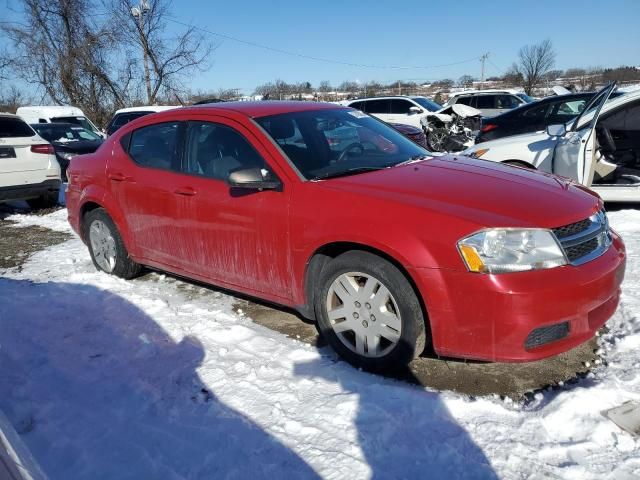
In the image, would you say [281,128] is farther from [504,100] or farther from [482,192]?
[504,100]

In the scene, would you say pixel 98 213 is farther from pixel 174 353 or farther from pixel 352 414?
pixel 352 414

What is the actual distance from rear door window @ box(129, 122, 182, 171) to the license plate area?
4.78 metres

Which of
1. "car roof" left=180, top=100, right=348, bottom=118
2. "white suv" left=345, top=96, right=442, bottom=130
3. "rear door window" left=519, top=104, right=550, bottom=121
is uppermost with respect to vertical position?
"white suv" left=345, top=96, right=442, bottom=130

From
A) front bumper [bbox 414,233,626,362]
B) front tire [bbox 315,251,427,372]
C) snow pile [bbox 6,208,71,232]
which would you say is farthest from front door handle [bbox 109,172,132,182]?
snow pile [bbox 6,208,71,232]

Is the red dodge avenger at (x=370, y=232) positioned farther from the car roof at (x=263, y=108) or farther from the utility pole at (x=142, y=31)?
the utility pole at (x=142, y=31)

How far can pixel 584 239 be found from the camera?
2.82 meters

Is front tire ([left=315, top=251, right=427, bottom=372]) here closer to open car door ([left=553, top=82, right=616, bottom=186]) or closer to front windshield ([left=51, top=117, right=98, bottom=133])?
open car door ([left=553, top=82, right=616, bottom=186])

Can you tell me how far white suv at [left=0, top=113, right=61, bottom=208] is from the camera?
8.09 m

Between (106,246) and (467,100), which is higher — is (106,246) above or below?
below

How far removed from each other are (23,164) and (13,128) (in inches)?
26.6

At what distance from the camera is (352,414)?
8.75 feet

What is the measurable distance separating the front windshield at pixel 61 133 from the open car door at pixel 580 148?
11.4 m

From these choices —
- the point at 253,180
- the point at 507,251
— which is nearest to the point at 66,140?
the point at 253,180

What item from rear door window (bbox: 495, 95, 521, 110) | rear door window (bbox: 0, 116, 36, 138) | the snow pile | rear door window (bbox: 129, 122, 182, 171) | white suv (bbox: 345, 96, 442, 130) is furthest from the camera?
rear door window (bbox: 495, 95, 521, 110)
